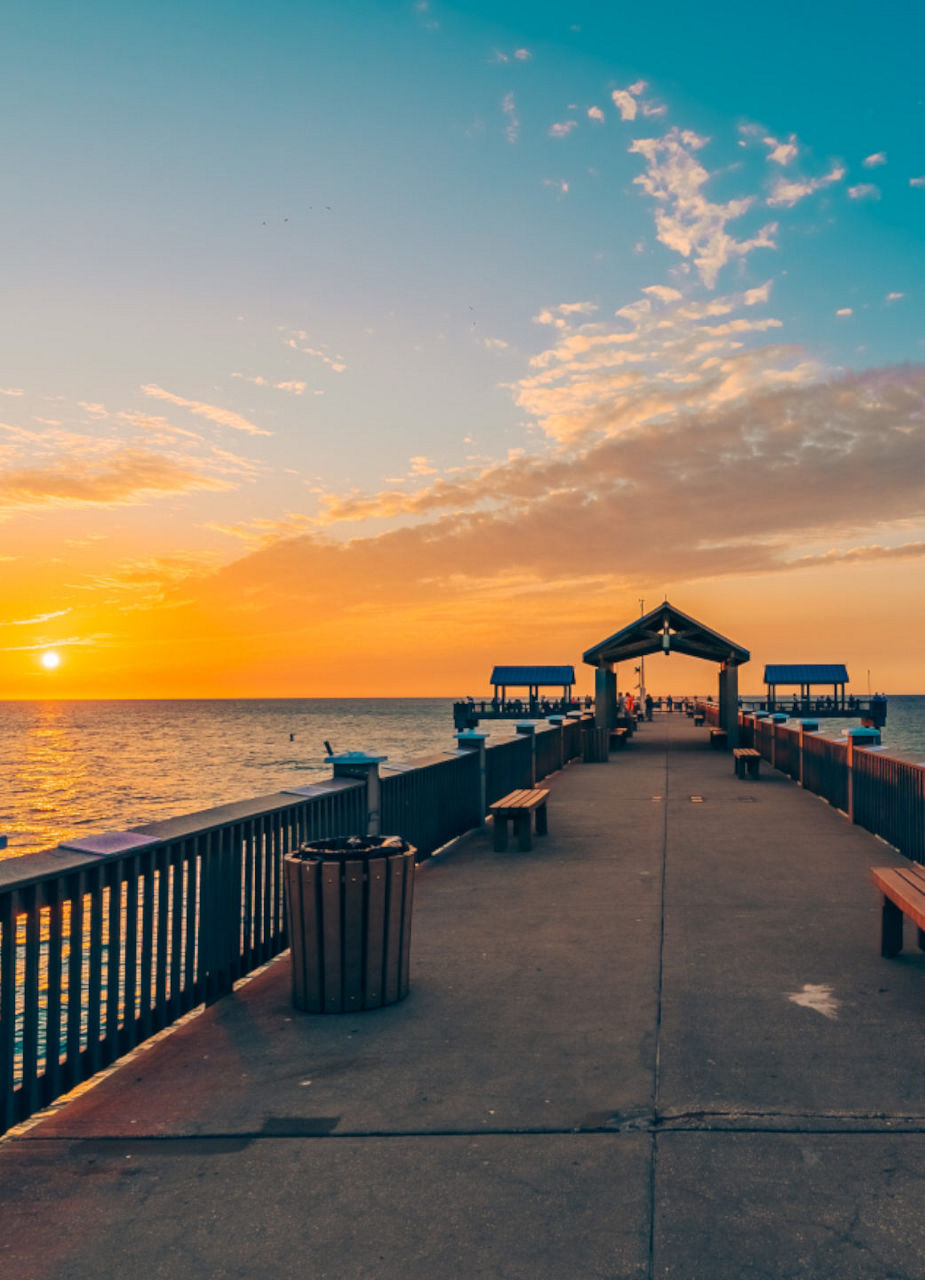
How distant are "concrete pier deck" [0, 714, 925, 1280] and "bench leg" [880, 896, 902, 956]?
10 cm

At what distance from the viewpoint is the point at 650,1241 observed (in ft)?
10.7

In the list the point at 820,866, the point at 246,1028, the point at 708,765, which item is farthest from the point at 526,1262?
the point at 708,765

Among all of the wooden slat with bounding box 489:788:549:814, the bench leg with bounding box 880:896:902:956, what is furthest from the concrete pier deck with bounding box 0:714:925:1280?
the wooden slat with bounding box 489:788:549:814

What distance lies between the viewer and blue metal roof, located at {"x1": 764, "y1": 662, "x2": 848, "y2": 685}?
79812 mm

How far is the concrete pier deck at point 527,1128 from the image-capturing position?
324 cm

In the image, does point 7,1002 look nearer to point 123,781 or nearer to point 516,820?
point 516,820

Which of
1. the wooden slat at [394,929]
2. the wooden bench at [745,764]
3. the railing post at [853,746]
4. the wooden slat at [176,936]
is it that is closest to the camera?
the wooden slat at [176,936]

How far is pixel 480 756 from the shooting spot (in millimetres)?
13547

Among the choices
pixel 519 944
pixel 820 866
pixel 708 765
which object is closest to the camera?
pixel 519 944

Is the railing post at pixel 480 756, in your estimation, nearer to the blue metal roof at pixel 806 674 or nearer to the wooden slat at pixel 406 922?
the wooden slat at pixel 406 922

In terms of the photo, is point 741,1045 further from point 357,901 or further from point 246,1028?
point 246,1028

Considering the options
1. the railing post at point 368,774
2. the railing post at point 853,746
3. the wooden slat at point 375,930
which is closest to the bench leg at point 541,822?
the railing post at point 853,746

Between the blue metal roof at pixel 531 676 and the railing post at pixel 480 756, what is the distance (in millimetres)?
→ 63304

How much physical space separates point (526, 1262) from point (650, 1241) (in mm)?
443
